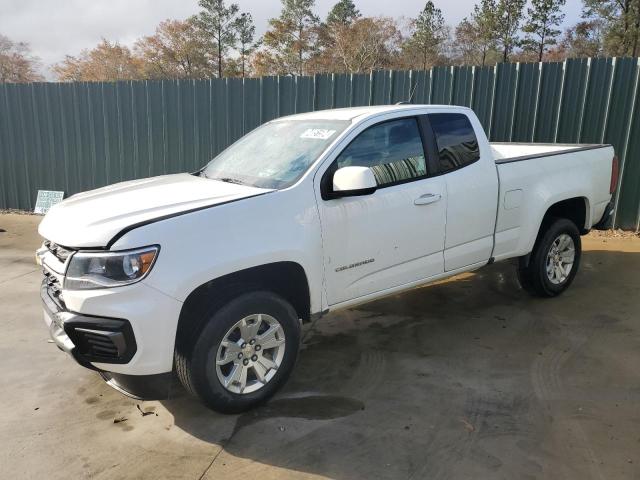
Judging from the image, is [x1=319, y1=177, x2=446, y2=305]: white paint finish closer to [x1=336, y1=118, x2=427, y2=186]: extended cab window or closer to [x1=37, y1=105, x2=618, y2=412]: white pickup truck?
[x1=37, y1=105, x2=618, y2=412]: white pickup truck

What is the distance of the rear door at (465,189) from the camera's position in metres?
4.27

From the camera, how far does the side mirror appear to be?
3.35 meters

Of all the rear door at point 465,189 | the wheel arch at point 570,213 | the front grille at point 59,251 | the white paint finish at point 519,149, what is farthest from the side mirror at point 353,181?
the white paint finish at point 519,149

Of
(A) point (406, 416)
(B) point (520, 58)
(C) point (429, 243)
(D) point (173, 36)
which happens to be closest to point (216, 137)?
(C) point (429, 243)

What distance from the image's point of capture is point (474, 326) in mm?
4801

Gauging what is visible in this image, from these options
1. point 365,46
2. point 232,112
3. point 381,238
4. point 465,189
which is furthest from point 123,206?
point 365,46

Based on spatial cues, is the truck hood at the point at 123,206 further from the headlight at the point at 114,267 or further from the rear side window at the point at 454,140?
the rear side window at the point at 454,140

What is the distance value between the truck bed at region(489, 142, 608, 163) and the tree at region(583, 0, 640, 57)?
31.5 meters

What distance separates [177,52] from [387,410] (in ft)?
212

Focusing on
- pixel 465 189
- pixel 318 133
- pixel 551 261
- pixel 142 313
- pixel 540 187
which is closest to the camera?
pixel 142 313

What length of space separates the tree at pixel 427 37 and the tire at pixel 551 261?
160 feet

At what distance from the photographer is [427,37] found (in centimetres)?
4981

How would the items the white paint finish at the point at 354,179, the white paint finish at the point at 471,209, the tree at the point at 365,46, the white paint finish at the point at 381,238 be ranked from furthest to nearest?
the tree at the point at 365,46
the white paint finish at the point at 471,209
the white paint finish at the point at 381,238
the white paint finish at the point at 354,179

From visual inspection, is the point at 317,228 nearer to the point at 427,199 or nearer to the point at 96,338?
the point at 427,199
